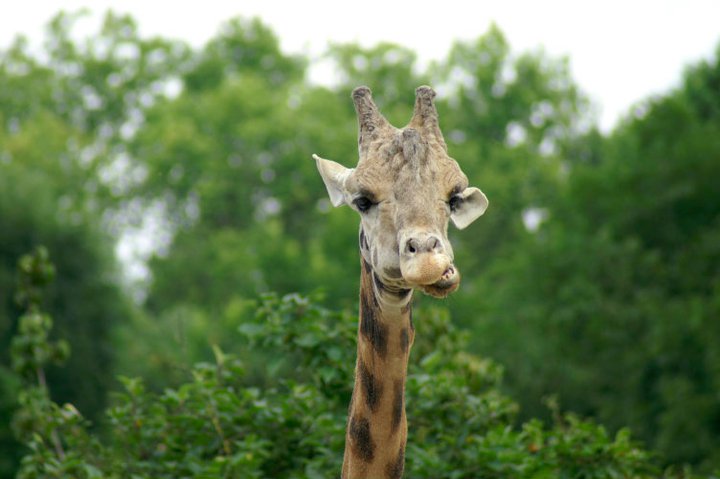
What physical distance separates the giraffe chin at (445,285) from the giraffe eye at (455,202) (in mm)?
731

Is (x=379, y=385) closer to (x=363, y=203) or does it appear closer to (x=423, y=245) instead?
(x=363, y=203)

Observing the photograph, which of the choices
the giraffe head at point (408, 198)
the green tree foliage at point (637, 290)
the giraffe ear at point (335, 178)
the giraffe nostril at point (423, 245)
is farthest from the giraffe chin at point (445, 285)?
the green tree foliage at point (637, 290)

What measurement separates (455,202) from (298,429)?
4485 millimetres

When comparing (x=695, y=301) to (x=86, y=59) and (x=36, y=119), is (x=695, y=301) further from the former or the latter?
(x=86, y=59)

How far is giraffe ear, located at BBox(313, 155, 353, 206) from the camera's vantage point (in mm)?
7070

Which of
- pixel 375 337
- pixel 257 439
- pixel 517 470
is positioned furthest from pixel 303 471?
pixel 375 337

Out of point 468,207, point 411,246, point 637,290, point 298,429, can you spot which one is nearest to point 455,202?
point 468,207

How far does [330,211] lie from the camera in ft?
191

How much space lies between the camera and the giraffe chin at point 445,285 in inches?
237

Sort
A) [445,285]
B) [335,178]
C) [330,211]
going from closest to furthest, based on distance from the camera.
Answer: [445,285] → [335,178] → [330,211]

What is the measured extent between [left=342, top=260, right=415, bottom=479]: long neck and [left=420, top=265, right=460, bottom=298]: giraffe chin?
637mm

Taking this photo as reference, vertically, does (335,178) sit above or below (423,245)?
above

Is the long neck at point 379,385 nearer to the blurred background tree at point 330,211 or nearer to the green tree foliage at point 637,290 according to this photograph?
the blurred background tree at point 330,211

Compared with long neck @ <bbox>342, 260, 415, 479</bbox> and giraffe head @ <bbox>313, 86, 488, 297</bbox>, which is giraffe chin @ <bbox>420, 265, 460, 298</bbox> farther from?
long neck @ <bbox>342, 260, 415, 479</bbox>
